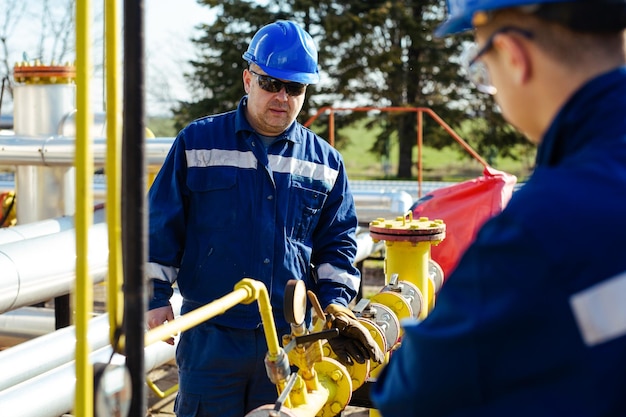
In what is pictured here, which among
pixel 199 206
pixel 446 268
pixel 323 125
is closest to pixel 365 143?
pixel 323 125

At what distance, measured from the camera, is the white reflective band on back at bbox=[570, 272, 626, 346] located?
0.98 m

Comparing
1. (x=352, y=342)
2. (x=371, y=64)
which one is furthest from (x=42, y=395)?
(x=371, y=64)

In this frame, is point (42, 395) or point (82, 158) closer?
point (82, 158)

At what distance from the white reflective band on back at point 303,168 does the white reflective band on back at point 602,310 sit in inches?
73.1

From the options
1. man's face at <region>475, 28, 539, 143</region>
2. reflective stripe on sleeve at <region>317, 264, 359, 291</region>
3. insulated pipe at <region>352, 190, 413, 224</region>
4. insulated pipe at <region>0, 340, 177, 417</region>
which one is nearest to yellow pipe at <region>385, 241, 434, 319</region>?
reflective stripe on sleeve at <region>317, 264, 359, 291</region>

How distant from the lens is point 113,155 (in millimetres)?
1099

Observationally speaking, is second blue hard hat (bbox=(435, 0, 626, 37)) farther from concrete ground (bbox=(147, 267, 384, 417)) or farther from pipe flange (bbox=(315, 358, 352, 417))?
concrete ground (bbox=(147, 267, 384, 417))

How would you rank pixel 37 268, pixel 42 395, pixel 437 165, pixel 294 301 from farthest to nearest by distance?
pixel 437 165 < pixel 37 268 < pixel 42 395 < pixel 294 301

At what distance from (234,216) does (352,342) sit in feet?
1.85

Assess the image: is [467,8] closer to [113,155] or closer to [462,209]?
[113,155]

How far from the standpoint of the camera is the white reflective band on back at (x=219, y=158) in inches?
108

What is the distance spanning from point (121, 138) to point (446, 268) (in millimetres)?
3666

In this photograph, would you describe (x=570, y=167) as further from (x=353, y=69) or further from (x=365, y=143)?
(x=365, y=143)

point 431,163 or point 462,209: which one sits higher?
point 431,163
